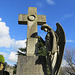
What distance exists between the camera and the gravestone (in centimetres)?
453

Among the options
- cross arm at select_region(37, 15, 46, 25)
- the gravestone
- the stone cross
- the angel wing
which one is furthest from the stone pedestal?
cross arm at select_region(37, 15, 46, 25)

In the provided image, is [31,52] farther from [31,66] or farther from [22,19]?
[22,19]

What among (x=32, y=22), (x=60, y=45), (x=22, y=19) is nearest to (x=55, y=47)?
(x=60, y=45)

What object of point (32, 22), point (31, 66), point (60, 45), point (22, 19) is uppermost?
point (22, 19)

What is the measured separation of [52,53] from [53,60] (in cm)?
29

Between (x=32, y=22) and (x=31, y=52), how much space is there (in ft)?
5.80

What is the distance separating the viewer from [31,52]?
5.00 m

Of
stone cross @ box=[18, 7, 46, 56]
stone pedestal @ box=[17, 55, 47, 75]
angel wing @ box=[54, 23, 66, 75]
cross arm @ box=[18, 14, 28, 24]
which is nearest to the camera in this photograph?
angel wing @ box=[54, 23, 66, 75]

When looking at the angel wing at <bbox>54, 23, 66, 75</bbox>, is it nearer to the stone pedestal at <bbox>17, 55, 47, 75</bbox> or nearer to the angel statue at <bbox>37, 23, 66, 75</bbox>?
the angel statue at <bbox>37, 23, 66, 75</bbox>

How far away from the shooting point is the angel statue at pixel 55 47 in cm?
429

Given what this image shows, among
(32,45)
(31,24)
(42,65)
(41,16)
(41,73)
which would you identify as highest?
(41,16)

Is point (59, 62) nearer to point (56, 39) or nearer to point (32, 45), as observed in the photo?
point (56, 39)

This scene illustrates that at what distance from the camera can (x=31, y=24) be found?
5.78 meters

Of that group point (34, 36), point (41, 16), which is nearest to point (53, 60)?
point (34, 36)
